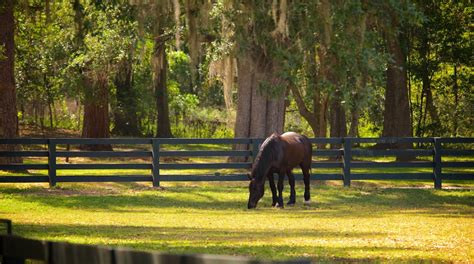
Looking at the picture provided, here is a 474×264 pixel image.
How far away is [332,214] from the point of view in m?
17.7

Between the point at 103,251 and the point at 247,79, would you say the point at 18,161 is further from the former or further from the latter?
the point at 103,251

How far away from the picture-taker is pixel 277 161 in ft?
61.7

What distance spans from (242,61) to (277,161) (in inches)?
243

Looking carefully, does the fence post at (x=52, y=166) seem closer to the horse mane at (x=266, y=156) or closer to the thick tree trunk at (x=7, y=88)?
the thick tree trunk at (x=7, y=88)

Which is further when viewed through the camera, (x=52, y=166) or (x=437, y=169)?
(x=437, y=169)

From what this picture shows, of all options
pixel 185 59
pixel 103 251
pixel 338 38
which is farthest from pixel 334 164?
pixel 185 59

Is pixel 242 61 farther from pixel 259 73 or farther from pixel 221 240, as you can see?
pixel 221 240

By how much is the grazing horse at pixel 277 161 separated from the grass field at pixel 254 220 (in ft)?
1.17

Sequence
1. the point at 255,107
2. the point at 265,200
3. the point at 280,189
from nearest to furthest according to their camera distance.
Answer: the point at 280,189
the point at 265,200
the point at 255,107

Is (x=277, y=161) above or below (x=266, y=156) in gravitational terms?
below

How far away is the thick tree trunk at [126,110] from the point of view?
3953 centimetres

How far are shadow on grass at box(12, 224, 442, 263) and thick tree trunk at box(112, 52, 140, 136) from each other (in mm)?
22510

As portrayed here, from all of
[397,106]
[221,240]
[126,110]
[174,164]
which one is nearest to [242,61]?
[174,164]

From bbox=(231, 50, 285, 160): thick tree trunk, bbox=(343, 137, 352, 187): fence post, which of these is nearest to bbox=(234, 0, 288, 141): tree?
bbox=(231, 50, 285, 160): thick tree trunk
